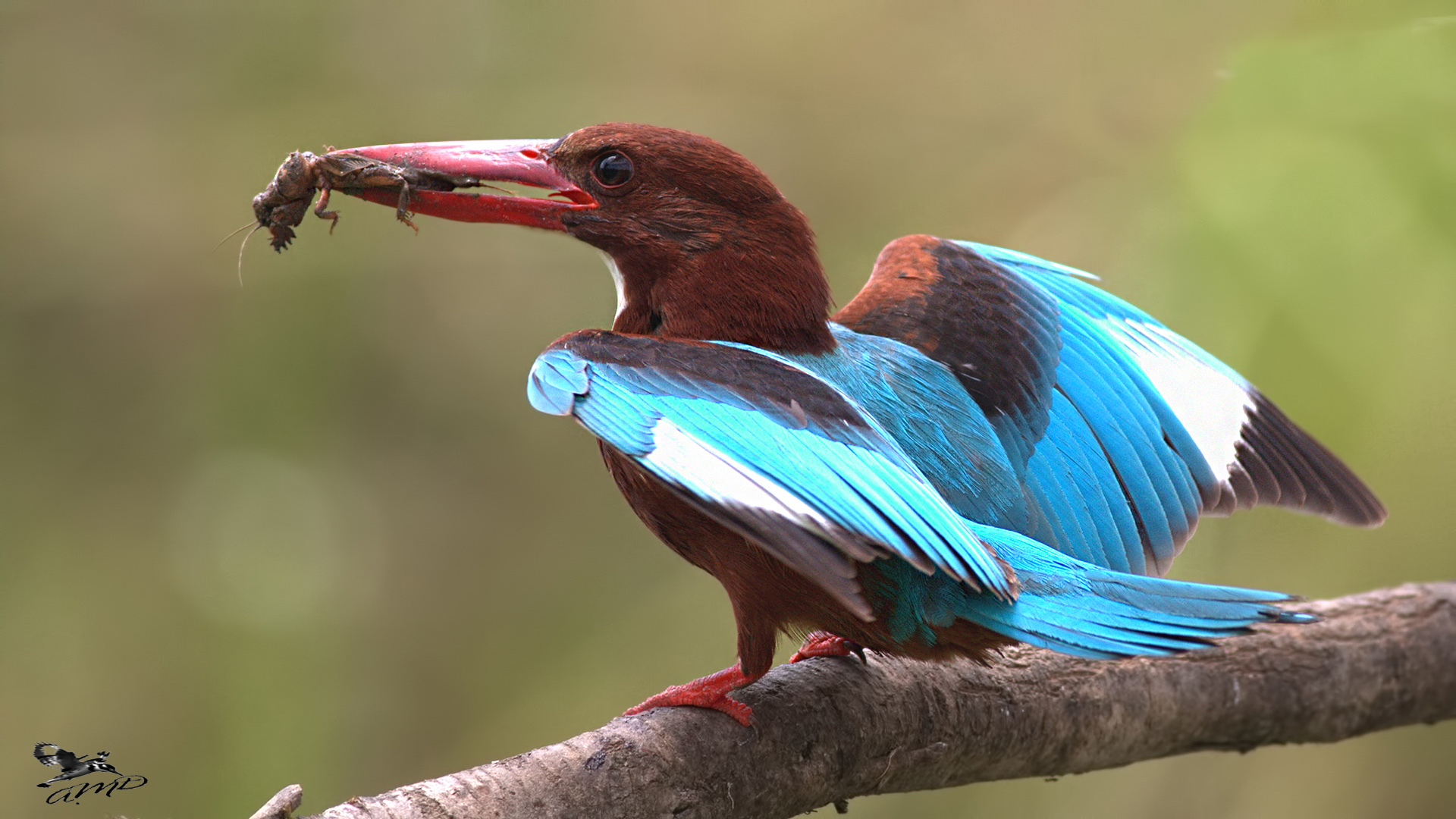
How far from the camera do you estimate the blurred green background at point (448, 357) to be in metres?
3.41

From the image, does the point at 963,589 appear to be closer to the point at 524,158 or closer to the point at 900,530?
the point at 900,530

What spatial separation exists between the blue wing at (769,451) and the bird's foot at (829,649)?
1.42 ft

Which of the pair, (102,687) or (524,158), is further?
(102,687)

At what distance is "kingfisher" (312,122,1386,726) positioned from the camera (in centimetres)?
166

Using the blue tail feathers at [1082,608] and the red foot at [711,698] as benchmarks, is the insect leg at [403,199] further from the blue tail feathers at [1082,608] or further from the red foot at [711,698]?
the blue tail feathers at [1082,608]

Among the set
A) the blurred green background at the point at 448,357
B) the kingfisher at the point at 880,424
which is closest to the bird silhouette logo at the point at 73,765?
the kingfisher at the point at 880,424

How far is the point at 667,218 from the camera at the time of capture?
7.06 ft

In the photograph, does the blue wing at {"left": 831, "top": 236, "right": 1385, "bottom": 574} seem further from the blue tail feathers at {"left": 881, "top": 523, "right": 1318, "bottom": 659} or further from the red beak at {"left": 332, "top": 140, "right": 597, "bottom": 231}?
the red beak at {"left": 332, "top": 140, "right": 597, "bottom": 231}

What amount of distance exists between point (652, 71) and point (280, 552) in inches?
65.8

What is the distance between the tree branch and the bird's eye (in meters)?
0.83

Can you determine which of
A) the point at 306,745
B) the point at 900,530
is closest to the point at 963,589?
→ the point at 900,530

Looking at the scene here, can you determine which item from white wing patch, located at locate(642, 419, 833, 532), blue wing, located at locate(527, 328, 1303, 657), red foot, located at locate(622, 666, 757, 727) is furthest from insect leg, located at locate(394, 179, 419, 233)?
red foot, located at locate(622, 666, 757, 727)

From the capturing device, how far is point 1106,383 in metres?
2.48

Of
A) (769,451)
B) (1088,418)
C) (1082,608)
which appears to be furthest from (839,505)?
(1088,418)
